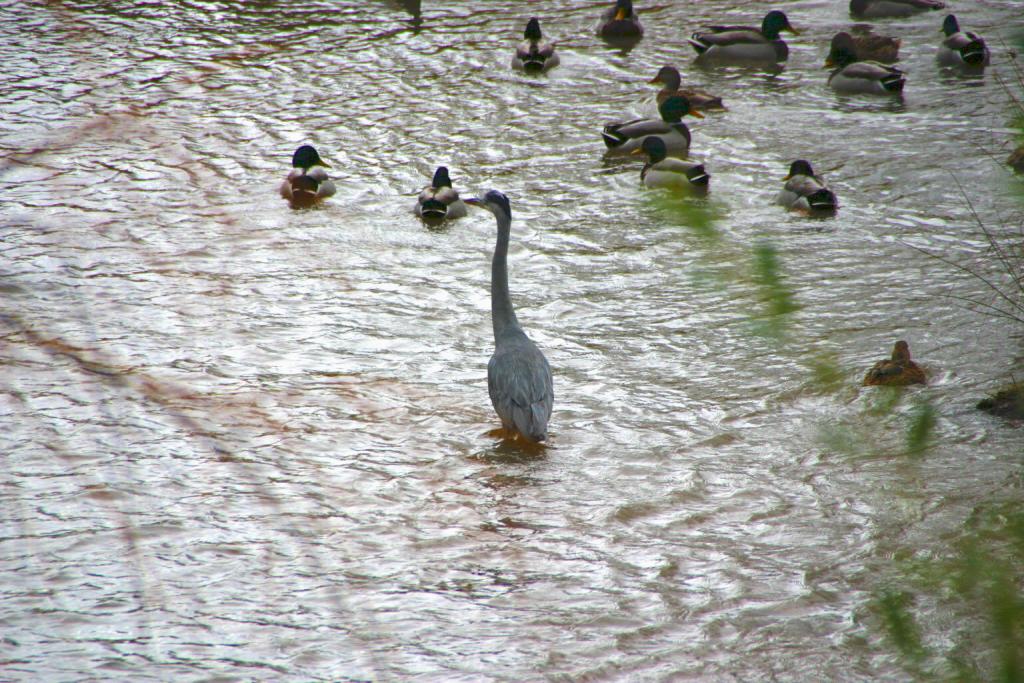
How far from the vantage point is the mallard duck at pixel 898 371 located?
27.2 ft

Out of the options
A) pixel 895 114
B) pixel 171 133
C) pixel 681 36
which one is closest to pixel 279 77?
pixel 171 133

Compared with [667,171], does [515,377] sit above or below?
below

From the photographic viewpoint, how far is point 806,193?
1197 centimetres

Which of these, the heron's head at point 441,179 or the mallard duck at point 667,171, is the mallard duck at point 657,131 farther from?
the heron's head at point 441,179

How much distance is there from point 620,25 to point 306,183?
8.01 m

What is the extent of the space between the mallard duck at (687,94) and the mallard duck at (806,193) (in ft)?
11.3

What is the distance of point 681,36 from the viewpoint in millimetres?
19500

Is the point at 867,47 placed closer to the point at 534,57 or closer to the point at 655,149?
the point at 534,57

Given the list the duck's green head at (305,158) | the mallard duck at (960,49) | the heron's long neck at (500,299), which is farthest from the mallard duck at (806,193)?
the mallard duck at (960,49)

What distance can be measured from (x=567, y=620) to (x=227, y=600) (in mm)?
1816

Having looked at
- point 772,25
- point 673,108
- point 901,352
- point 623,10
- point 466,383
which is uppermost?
point 623,10

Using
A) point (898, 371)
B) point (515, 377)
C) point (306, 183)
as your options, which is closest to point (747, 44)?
point (306, 183)

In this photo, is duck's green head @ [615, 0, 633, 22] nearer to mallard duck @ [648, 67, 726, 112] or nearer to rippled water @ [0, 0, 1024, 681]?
rippled water @ [0, 0, 1024, 681]

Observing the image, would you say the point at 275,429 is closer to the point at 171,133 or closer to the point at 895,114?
the point at 171,133
